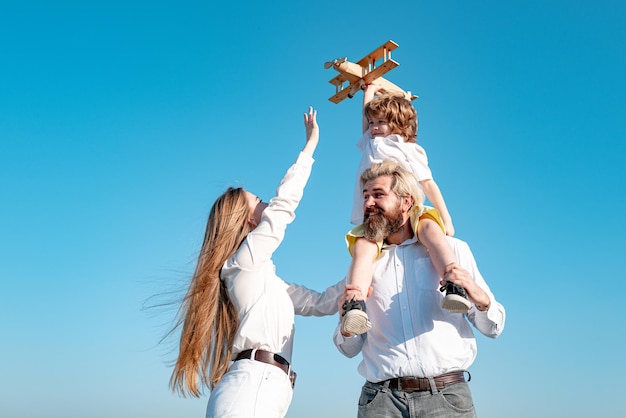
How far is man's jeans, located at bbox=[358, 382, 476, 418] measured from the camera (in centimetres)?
404

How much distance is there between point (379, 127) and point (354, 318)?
130 inches

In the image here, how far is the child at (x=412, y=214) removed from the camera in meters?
4.18

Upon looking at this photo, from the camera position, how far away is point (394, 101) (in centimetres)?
693

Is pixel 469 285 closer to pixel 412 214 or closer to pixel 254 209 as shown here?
pixel 412 214

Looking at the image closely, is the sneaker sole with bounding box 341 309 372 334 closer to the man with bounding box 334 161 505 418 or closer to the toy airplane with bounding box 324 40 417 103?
the man with bounding box 334 161 505 418

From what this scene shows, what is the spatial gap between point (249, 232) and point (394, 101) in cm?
263

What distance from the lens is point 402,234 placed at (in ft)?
16.1

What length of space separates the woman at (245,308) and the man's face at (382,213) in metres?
0.71

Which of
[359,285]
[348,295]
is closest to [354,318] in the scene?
[348,295]

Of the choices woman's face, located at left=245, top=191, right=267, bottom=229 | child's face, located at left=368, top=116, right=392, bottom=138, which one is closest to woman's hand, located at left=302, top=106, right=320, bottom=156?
woman's face, located at left=245, top=191, right=267, bottom=229

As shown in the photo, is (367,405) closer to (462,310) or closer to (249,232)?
(462,310)

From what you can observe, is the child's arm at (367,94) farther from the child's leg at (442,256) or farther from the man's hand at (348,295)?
the man's hand at (348,295)

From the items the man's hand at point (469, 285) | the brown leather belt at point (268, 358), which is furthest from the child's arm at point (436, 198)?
the brown leather belt at point (268, 358)

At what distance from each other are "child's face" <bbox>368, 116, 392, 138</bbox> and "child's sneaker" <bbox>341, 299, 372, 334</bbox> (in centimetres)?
307
